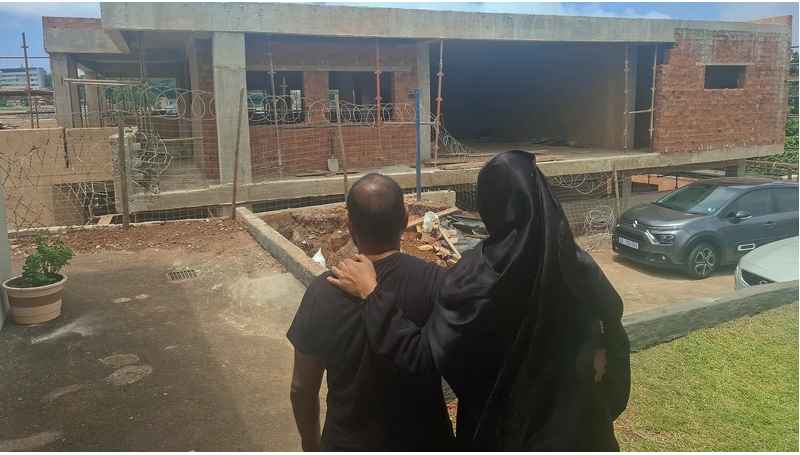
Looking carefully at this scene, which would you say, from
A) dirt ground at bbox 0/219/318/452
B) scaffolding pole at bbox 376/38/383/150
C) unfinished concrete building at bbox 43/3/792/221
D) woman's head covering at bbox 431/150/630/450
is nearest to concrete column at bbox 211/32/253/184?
unfinished concrete building at bbox 43/3/792/221

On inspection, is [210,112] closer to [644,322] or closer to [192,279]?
[192,279]

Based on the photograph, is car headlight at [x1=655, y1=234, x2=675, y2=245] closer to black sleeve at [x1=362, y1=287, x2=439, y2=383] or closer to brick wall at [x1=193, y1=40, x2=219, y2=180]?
brick wall at [x1=193, y1=40, x2=219, y2=180]

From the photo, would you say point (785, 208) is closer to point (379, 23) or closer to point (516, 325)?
point (379, 23)

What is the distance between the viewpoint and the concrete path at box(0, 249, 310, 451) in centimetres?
390

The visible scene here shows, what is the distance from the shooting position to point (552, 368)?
1945 millimetres

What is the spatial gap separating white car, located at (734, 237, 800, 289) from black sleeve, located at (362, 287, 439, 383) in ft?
20.1

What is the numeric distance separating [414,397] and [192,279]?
599cm

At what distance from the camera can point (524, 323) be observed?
Answer: 1.89m

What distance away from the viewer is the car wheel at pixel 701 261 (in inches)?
433

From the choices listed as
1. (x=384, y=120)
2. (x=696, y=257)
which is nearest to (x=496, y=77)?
(x=384, y=120)

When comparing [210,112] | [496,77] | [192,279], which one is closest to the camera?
[192,279]

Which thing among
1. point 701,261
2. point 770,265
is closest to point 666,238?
point 701,261

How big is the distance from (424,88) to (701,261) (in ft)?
22.8

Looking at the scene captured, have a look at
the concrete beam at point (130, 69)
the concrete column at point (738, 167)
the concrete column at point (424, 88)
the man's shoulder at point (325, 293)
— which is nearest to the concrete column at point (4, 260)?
the man's shoulder at point (325, 293)
